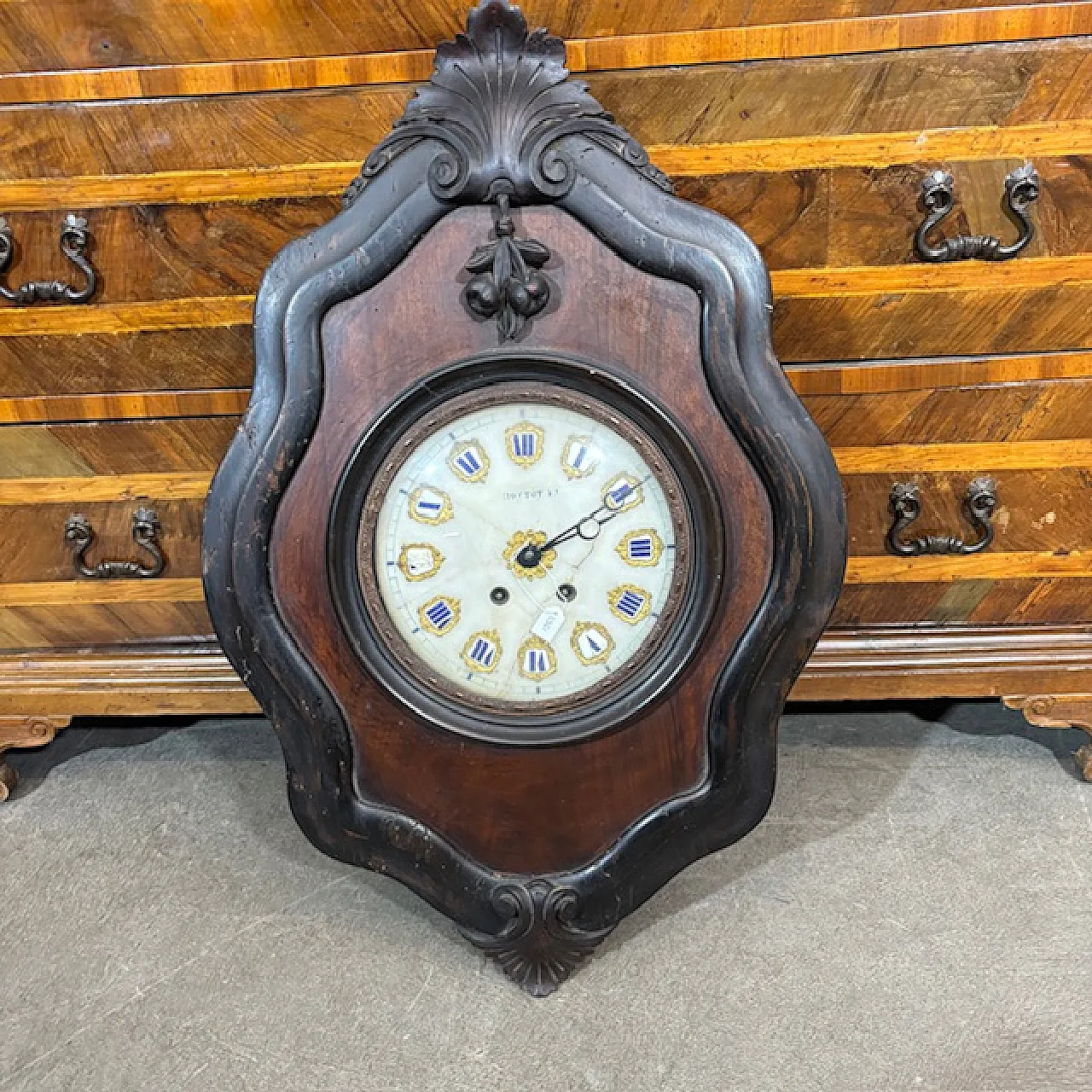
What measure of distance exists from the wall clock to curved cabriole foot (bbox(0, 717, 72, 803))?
Answer: 0.66 metres

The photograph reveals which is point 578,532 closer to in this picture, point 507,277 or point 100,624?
point 507,277

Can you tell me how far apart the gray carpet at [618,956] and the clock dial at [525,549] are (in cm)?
42

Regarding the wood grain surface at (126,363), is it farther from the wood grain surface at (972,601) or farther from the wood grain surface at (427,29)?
the wood grain surface at (972,601)

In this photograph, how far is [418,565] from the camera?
1.27 meters

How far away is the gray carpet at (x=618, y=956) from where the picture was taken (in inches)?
48.4

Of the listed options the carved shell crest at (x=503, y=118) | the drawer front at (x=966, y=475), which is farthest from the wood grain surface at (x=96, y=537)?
the drawer front at (x=966, y=475)

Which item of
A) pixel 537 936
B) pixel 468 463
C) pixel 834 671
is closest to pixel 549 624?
pixel 468 463

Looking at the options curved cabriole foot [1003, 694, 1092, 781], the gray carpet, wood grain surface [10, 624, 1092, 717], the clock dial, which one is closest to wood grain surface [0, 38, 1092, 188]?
the clock dial

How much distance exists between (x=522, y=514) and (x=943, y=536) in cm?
73

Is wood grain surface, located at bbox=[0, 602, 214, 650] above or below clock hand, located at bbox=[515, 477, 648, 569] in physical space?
below

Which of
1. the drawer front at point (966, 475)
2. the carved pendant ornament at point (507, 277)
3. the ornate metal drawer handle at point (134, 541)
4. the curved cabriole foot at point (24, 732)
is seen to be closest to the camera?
the carved pendant ornament at point (507, 277)

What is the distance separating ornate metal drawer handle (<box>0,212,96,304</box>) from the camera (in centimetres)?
139

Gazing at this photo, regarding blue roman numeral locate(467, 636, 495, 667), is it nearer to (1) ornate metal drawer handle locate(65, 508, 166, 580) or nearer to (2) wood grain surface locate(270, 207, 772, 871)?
(2) wood grain surface locate(270, 207, 772, 871)

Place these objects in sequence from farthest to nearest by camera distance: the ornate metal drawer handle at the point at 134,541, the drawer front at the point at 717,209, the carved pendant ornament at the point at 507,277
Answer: the ornate metal drawer handle at the point at 134,541
the drawer front at the point at 717,209
the carved pendant ornament at the point at 507,277
